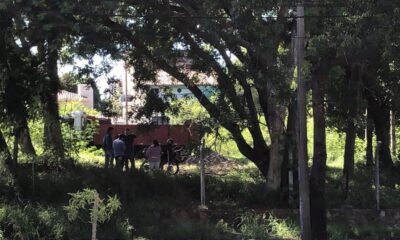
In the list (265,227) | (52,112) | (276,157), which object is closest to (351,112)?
(276,157)

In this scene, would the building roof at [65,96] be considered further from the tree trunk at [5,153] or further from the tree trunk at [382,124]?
the tree trunk at [382,124]

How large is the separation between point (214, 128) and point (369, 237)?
4.70m

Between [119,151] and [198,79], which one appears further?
[119,151]

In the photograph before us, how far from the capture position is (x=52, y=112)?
51.4 ft

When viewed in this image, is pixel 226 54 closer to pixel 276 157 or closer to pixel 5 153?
Result: pixel 276 157

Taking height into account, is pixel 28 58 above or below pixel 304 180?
above

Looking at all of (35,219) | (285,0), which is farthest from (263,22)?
(35,219)

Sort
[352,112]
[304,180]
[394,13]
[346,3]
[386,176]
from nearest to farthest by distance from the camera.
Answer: [394,13]
[346,3]
[304,180]
[352,112]
[386,176]

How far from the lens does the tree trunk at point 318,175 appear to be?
12.1 meters

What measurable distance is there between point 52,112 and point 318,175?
7493 mm

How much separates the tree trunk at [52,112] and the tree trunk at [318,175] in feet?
21.8

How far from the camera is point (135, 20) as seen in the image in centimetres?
1419

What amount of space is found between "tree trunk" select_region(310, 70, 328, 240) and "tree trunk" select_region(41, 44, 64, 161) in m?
6.64

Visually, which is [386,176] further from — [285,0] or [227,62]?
[285,0]
